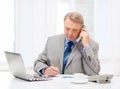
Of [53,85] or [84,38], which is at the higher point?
[84,38]

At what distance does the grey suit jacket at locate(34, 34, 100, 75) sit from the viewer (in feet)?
8.38

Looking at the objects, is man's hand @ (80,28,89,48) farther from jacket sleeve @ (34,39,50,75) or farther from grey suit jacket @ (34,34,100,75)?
jacket sleeve @ (34,39,50,75)

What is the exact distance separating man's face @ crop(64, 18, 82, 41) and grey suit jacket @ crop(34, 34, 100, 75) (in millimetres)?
97

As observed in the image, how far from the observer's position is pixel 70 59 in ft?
8.50

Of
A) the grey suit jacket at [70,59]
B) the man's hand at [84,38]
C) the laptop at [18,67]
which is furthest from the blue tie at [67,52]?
the laptop at [18,67]

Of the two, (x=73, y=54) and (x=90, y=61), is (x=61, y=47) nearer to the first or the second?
(x=73, y=54)

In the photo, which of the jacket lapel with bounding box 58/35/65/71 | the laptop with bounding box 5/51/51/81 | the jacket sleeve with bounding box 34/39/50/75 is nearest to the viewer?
the laptop with bounding box 5/51/51/81

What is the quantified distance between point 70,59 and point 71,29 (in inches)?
11.4

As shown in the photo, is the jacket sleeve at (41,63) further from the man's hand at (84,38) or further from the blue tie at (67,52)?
the man's hand at (84,38)

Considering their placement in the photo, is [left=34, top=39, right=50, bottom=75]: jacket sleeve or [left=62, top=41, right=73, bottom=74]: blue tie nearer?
A: [left=34, top=39, right=50, bottom=75]: jacket sleeve

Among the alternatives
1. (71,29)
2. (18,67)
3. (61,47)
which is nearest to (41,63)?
(61,47)

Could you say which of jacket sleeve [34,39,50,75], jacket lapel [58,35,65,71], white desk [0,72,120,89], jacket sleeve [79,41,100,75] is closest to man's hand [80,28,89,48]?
jacket sleeve [79,41,100,75]

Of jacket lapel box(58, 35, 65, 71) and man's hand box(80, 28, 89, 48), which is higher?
man's hand box(80, 28, 89, 48)


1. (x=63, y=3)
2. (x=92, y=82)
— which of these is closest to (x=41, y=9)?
(x=63, y=3)
